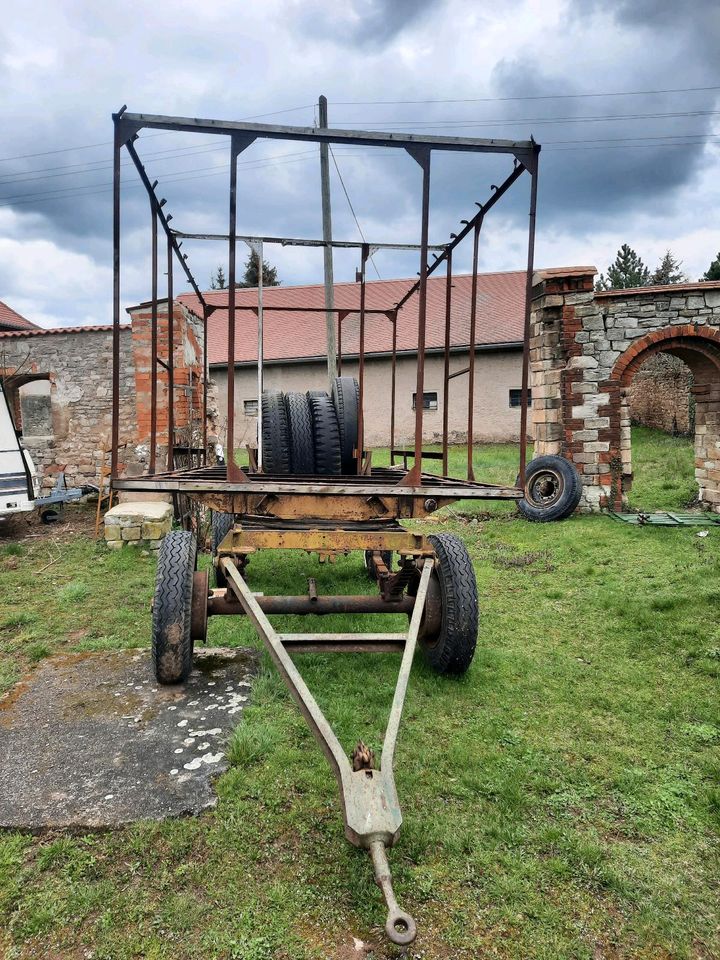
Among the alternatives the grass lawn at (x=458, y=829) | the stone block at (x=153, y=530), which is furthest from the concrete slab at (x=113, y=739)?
the stone block at (x=153, y=530)

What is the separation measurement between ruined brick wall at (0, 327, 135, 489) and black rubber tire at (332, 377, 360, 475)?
741cm

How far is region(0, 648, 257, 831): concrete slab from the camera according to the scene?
98.7 inches

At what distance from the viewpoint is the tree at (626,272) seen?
1388 inches

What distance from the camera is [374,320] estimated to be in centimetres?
2227

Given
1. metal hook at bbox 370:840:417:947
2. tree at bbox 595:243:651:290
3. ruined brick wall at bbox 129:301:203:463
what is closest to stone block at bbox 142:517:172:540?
ruined brick wall at bbox 129:301:203:463

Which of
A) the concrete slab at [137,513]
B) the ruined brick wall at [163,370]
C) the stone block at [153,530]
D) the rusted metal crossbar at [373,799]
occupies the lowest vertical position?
the rusted metal crossbar at [373,799]

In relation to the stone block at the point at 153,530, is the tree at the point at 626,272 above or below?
above

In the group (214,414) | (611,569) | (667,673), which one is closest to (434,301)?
(214,414)

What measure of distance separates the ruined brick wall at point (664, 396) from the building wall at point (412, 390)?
3.66 meters

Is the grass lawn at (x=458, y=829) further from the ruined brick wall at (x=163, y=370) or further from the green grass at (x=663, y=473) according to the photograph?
the green grass at (x=663, y=473)

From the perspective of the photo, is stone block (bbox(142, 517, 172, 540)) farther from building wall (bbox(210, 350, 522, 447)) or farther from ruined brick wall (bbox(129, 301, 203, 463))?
building wall (bbox(210, 350, 522, 447))

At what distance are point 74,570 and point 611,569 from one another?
589 centimetres

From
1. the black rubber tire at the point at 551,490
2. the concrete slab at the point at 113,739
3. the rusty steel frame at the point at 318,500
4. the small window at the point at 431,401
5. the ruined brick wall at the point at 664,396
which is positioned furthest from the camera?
the small window at the point at 431,401

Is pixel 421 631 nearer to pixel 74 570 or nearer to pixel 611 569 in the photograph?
pixel 611 569
